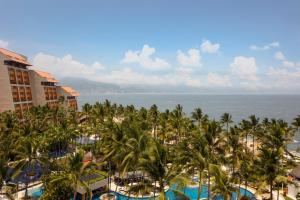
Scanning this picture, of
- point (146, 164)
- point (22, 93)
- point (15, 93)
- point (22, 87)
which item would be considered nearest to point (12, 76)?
point (15, 93)

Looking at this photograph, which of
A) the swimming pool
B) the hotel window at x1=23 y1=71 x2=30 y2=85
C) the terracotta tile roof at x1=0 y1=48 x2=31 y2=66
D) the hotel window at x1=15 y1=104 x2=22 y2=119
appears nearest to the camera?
the swimming pool

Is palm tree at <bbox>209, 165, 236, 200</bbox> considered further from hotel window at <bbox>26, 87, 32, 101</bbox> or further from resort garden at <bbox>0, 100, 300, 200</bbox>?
hotel window at <bbox>26, 87, 32, 101</bbox>

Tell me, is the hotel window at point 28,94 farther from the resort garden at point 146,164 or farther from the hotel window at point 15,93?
the resort garden at point 146,164

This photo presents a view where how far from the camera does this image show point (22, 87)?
92375 millimetres

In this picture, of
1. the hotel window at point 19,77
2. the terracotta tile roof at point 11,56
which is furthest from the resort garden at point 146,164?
the hotel window at point 19,77

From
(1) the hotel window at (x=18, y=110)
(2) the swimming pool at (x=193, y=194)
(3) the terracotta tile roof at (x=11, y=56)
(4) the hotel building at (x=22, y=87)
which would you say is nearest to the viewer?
(2) the swimming pool at (x=193, y=194)

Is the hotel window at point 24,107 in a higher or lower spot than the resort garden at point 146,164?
higher

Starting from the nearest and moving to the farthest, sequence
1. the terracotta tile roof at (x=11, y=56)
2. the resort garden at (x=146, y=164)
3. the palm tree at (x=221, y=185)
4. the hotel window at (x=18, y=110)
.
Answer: the palm tree at (x=221, y=185) → the resort garden at (x=146, y=164) → the terracotta tile roof at (x=11, y=56) → the hotel window at (x=18, y=110)

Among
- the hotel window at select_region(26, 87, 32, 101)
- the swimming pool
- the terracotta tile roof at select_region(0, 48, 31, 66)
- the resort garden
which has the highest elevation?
the terracotta tile roof at select_region(0, 48, 31, 66)

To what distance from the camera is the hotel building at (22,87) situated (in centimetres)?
8136

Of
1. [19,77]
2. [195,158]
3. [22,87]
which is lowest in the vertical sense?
[195,158]

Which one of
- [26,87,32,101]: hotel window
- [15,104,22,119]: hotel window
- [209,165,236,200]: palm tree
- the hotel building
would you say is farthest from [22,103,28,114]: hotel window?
[209,165,236,200]: palm tree

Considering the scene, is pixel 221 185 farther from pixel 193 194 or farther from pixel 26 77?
pixel 26 77

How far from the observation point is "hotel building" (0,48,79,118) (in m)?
81.4
